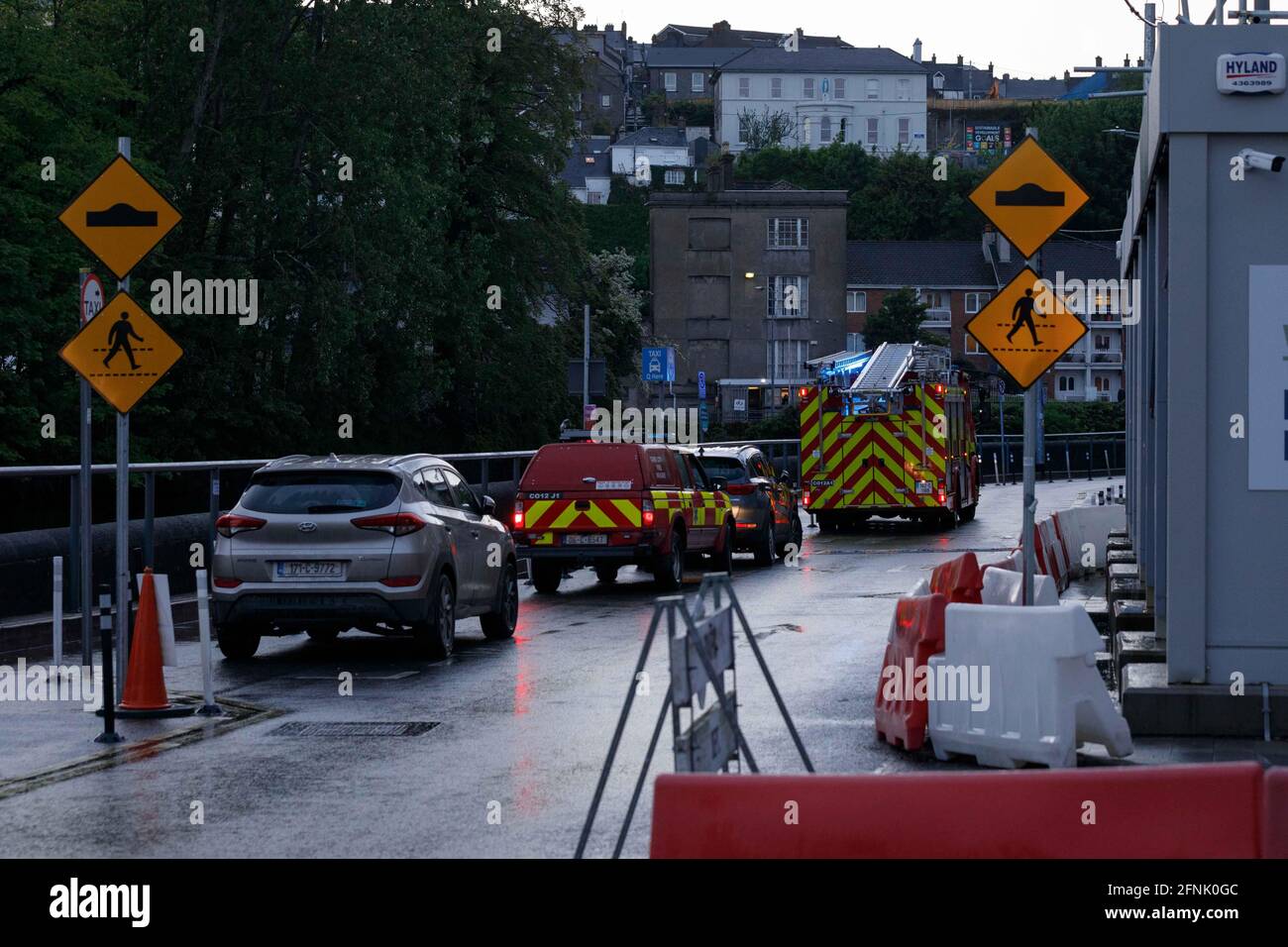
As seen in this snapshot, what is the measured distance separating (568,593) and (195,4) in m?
21.5

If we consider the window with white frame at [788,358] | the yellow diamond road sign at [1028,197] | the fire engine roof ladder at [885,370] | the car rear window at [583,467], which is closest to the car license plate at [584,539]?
the car rear window at [583,467]

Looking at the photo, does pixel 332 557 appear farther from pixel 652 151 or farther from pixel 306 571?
pixel 652 151

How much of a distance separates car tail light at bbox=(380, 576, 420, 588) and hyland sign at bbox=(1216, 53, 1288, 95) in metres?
7.41

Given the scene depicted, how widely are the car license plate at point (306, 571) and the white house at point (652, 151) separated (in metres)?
146

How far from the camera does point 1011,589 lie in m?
12.5

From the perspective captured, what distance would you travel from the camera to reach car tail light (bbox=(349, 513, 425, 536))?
15992 mm

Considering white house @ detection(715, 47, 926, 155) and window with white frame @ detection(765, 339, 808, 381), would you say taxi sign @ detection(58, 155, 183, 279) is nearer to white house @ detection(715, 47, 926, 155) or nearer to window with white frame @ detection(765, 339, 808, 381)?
window with white frame @ detection(765, 339, 808, 381)

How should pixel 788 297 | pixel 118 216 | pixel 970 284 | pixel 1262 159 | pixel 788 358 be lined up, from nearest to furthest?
pixel 1262 159
pixel 118 216
pixel 788 297
pixel 788 358
pixel 970 284

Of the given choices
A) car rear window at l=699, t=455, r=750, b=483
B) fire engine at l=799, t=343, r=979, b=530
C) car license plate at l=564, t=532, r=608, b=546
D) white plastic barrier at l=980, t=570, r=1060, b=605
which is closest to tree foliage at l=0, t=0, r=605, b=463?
fire engine at l=799, t=343, r=979, b=530

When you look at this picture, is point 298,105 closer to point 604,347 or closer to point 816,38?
point 604,347

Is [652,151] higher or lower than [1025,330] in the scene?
higher

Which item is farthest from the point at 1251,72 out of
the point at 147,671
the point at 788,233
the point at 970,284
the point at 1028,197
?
the point at 970,284

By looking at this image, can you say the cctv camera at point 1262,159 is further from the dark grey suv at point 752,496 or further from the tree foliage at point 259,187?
the tree foliage at point 259,187

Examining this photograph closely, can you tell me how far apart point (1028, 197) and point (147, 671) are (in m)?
6.34
